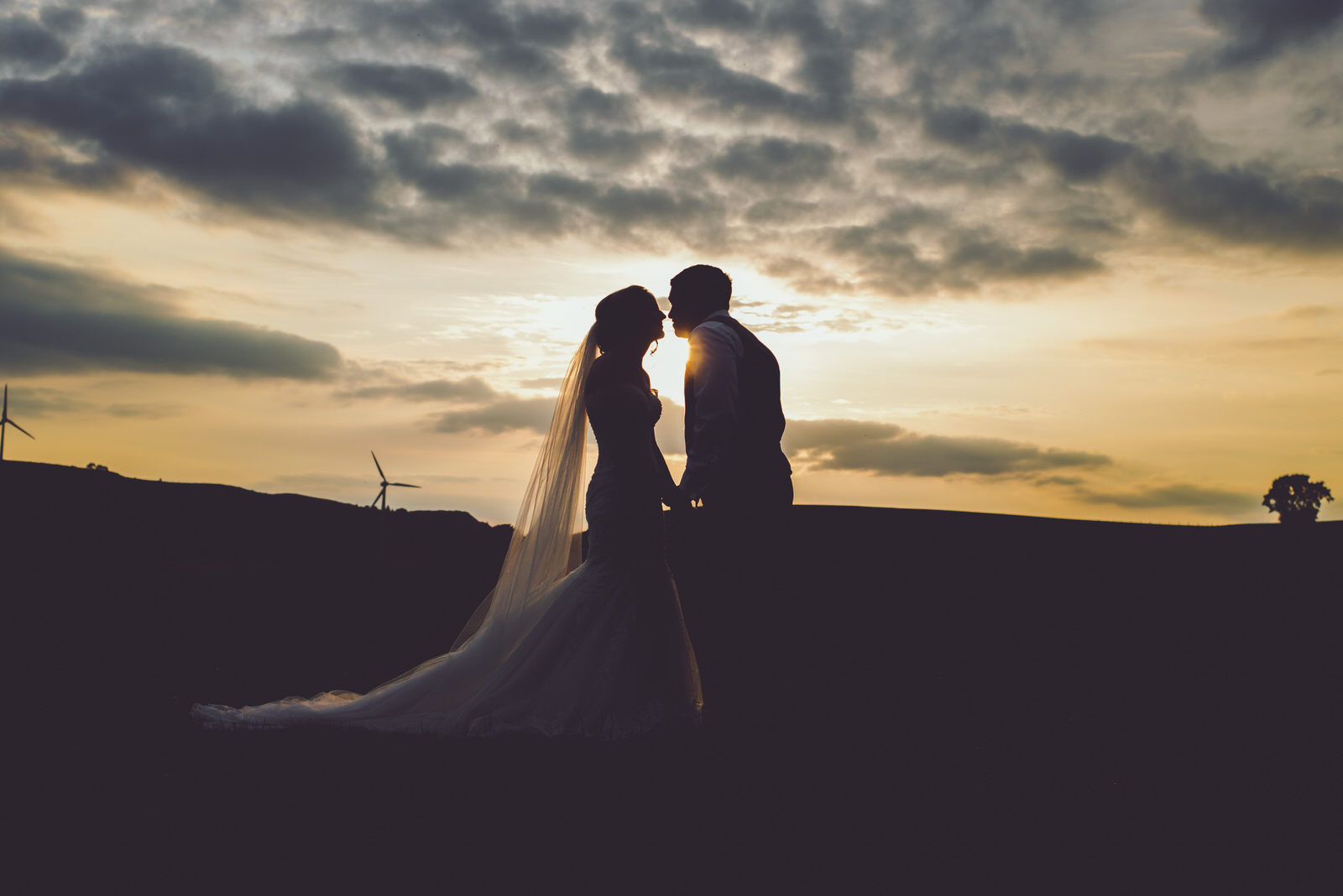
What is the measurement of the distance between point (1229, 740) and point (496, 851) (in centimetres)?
478

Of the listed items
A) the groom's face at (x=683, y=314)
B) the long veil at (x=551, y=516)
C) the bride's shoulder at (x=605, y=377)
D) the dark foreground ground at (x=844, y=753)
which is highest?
the groom's face at (x=683, y=314)

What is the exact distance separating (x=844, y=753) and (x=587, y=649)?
1834mm

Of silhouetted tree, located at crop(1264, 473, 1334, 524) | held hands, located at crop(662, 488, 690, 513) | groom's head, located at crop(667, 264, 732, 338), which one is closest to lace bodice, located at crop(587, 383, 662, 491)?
held hands, located at crop(662, 488, 690, 513)

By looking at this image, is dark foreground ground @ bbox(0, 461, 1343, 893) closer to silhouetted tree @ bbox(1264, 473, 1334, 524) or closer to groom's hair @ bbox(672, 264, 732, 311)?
groom's hair @ bbox(672, 264, 732, 311)

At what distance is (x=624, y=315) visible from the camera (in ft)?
20.6

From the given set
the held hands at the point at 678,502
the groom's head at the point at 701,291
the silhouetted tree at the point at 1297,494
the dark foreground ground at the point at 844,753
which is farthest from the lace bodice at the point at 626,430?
the silhouetted tree at the point at 1297,494

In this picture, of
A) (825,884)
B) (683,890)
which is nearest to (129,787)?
(683,890)

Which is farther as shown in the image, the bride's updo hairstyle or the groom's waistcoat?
the bride's updo hairstyle

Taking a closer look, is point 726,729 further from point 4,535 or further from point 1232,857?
point 4,535

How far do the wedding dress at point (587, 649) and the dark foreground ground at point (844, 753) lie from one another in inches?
9.1

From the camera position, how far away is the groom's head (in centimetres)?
578

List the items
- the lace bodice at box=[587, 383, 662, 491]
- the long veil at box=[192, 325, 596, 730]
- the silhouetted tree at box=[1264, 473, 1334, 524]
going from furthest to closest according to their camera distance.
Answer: the silhouetted tree at box=[1264, 473, 1334, 524], the long veil at box=[192, 325, 596, 730], the lace bodice at box=[587, 383, 662, 491]

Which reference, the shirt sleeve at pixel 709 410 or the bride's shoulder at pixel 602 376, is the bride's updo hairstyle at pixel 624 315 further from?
the shirt sleeve at pixel 709 410

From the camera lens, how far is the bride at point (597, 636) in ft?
19.0
